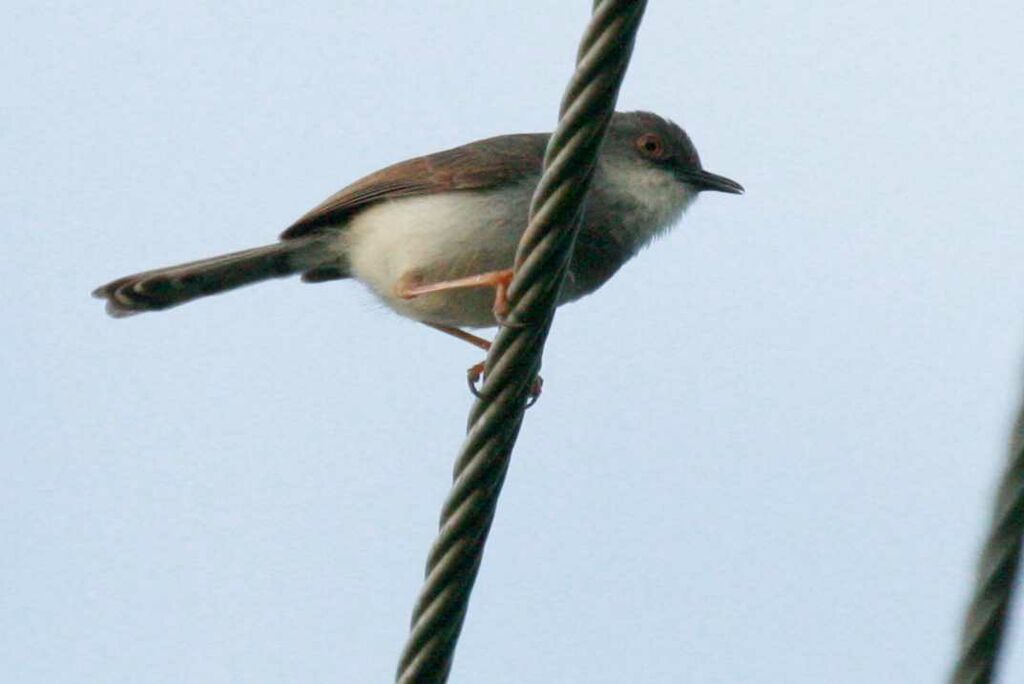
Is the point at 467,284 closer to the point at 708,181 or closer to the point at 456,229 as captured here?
the point at 456,229

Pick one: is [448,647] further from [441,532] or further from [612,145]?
[612,145]

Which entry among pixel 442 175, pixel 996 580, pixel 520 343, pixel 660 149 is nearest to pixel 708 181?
pixel 660 149

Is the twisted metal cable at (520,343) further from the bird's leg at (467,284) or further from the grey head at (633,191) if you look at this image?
the grey head at (633,191)

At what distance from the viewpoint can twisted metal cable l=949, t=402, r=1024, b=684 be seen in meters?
2.04

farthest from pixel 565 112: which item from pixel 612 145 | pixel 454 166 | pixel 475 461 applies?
pixel 612 145

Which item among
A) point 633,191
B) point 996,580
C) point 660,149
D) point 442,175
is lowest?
point 996,580

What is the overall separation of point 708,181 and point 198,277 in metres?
2.73

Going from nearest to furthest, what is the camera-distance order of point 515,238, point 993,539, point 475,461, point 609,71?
point 993,539, point 609,71, point 475,461, point 515,238

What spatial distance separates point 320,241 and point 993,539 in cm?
564

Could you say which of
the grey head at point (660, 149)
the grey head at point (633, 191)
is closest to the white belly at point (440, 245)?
the grey head at point (633, 191)

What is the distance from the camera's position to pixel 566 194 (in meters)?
3.24

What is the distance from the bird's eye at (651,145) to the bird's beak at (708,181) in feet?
0.60

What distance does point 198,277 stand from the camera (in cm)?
744

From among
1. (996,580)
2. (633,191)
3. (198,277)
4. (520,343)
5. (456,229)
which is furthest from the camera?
(198,277)
